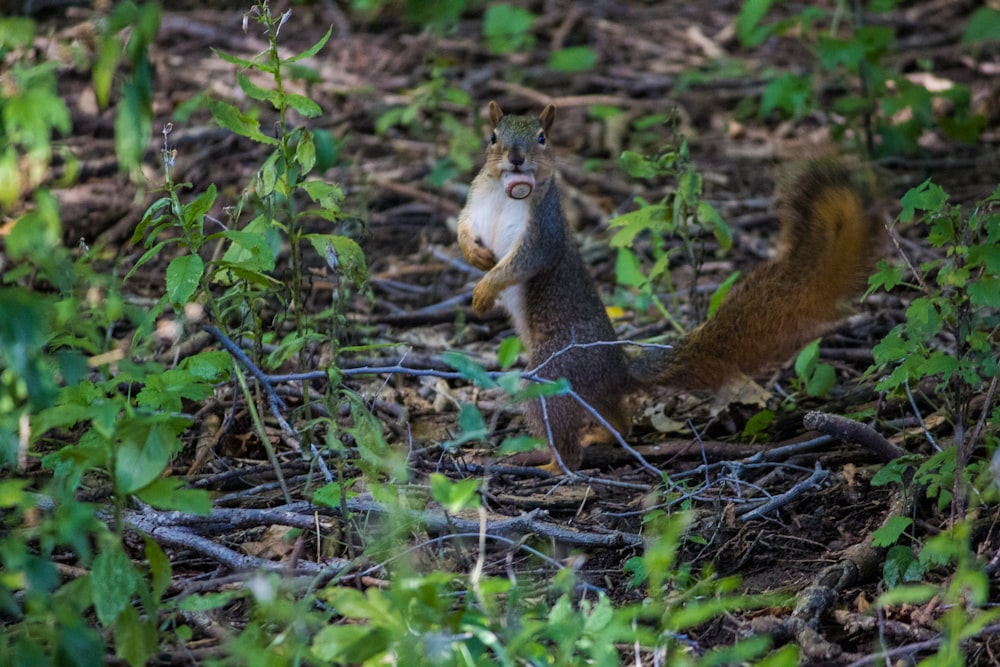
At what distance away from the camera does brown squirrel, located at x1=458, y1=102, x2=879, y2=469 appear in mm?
3322

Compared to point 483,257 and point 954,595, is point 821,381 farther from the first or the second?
point 954,595

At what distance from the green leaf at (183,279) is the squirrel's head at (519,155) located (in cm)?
141

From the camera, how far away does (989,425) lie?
3072 millimetres

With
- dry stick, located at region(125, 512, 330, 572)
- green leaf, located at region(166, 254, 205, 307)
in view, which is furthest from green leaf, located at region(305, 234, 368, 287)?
dry stick, located at region(125, 512, 330, 572)

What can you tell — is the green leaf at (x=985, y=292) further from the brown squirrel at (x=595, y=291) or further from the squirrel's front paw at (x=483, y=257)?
the squirrel's front paw at (x=483, y=257)

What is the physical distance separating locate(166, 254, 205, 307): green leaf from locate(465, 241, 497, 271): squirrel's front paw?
1.54 meters

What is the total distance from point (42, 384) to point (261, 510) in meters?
1.10

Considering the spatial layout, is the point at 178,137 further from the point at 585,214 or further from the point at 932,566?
the point at 932,566

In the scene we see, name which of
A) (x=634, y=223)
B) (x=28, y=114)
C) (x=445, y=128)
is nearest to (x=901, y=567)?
(x=634, y=223)

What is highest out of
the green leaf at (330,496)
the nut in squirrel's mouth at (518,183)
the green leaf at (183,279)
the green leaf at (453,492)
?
the green leaf at (183,279)

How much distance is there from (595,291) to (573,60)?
314cm

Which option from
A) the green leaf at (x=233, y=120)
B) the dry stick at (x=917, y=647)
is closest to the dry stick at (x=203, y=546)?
the green leaf at (x=233, y=120)

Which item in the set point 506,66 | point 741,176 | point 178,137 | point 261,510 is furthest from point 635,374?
point 506,66

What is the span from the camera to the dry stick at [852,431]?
304cm
